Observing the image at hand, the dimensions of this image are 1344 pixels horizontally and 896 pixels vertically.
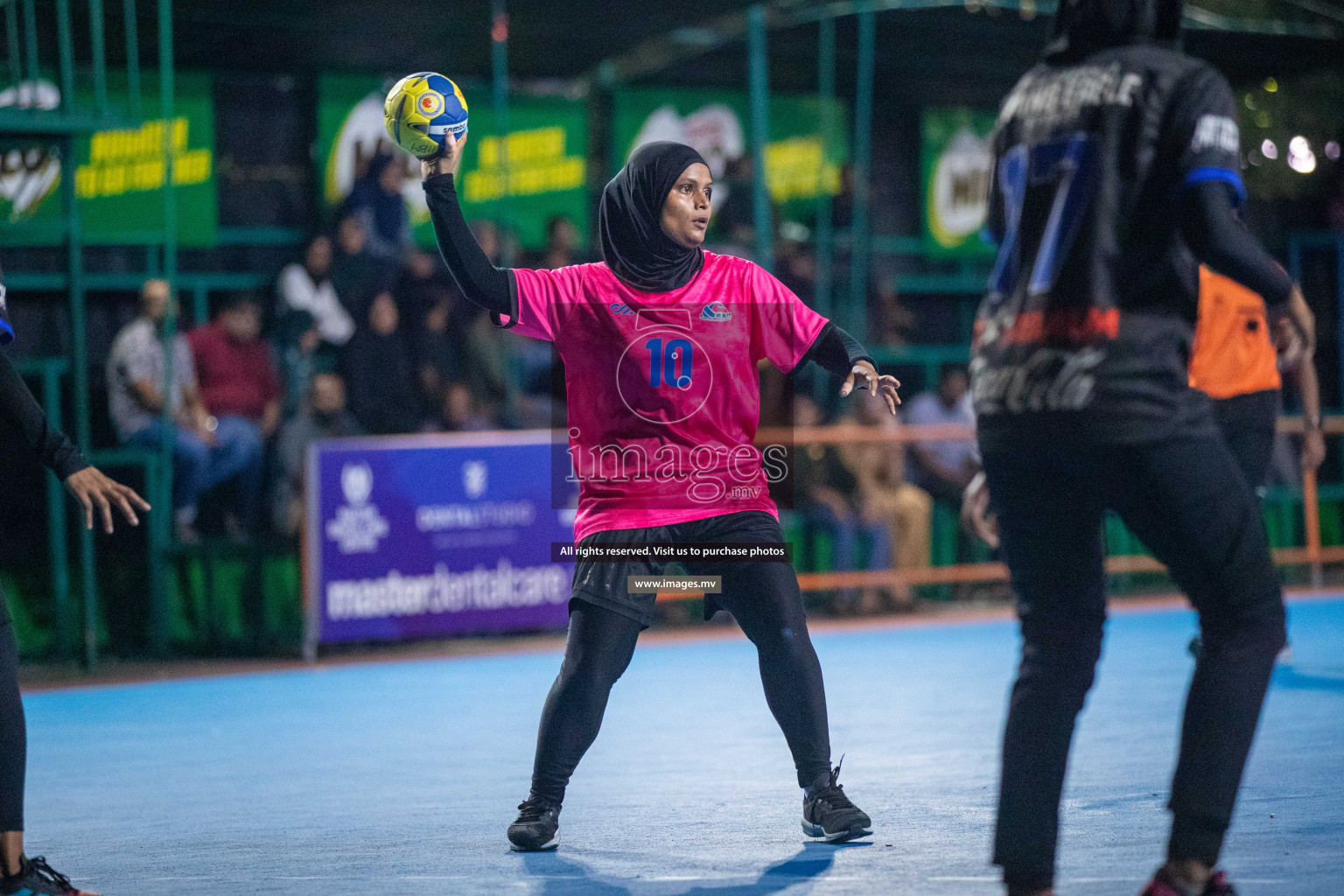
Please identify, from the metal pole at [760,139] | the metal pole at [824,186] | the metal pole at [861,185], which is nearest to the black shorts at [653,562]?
the metal pole at [760,139]

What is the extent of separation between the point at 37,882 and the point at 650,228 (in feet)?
8.44

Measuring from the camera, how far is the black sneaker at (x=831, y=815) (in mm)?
4887

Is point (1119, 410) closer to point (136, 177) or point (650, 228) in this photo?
point (650, 228)

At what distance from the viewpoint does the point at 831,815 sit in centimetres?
491

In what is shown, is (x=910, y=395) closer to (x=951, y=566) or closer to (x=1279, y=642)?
(x=951, y=566)

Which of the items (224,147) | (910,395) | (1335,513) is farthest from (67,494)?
(1335,513)

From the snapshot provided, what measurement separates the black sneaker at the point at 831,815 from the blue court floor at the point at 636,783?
0.21ft

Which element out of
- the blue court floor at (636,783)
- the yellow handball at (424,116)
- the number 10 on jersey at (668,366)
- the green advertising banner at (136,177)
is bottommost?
the blue court floor at (636,783)

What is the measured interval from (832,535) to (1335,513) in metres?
5.85

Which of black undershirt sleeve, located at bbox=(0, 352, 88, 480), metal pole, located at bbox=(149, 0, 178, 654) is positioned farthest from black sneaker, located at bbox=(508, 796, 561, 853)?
metal pole, located at bbox=(149, 0, 178, 654)

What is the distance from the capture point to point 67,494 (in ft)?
36.4

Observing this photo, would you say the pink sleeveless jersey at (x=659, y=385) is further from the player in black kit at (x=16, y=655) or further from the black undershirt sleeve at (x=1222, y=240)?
the black undershirt sleeve at (x=1222, y=240)

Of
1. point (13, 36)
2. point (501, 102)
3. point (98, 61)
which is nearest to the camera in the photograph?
point (98, 61)

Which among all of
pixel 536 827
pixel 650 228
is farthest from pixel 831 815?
pixel 650 228
